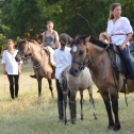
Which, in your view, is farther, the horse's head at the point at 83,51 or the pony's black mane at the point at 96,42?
the pony's black mane at the point at 96,42

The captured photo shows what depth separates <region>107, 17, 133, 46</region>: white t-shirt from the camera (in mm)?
5207

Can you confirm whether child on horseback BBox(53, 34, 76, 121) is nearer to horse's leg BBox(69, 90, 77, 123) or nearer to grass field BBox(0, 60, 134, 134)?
horse's leg BBox(69, 90, 77, 123)

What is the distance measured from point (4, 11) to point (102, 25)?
81.4 feet

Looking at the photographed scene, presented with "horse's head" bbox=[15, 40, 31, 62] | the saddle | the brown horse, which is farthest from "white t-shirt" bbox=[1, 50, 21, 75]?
the saddle

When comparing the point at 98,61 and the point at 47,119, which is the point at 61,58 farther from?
the point at 47,119

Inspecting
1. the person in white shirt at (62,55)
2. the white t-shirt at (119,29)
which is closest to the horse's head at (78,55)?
the white t-shirt at (119,29)

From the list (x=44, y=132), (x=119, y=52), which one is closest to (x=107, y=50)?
(x=119, y=52)

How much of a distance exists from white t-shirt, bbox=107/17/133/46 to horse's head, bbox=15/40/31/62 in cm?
427

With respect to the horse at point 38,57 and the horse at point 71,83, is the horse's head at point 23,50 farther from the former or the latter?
the horse at point 71,83

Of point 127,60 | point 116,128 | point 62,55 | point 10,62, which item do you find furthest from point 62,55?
point 10,62

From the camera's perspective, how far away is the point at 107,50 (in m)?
5.35

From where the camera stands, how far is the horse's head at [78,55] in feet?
16.0

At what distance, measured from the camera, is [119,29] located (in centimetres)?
527

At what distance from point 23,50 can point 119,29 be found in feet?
14.8
